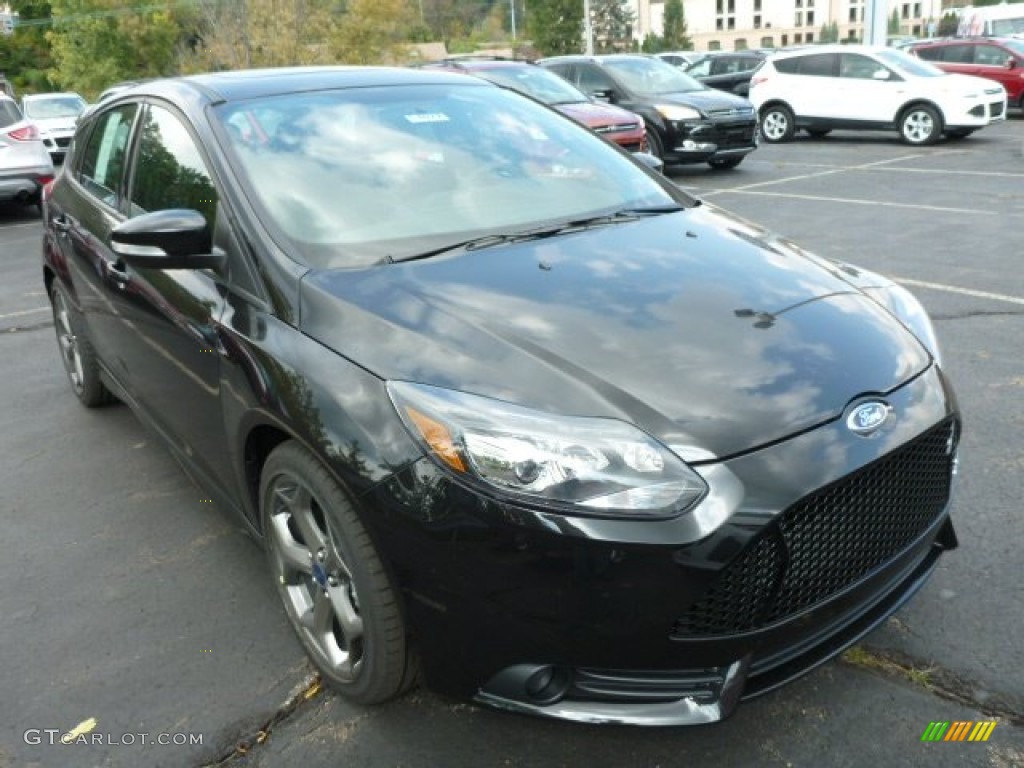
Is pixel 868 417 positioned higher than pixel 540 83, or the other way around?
pixel 540 83

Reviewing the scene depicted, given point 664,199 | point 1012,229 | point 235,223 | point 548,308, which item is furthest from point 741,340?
point 1012,229

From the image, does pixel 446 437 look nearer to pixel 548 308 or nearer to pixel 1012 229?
pixel 548 308

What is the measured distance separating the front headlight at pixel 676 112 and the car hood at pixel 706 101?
0.09 metres

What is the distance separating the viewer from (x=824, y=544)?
2104 millimetres

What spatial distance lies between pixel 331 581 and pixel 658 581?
94 centimetres

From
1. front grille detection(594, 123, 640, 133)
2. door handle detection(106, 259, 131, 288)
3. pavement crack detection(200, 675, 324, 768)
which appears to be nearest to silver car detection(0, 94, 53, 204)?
front grille detection(594, 123, 640, 133)

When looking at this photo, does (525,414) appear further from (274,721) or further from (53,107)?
(53,107)

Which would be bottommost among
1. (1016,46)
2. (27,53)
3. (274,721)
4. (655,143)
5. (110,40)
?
(274,721)

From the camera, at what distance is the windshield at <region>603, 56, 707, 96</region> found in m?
13.9

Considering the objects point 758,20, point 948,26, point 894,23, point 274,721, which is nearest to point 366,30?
point 274,721

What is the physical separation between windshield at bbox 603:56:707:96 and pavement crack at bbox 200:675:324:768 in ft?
40.4

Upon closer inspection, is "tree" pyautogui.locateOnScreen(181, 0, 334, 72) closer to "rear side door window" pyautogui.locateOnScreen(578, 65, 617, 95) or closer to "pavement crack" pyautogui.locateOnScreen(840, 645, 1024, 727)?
"rear side door window" pyautogui.locateOnScreen(578, 65, 617, 95)

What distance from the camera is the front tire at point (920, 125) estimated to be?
15414mm

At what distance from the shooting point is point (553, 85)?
1256 centimetres
